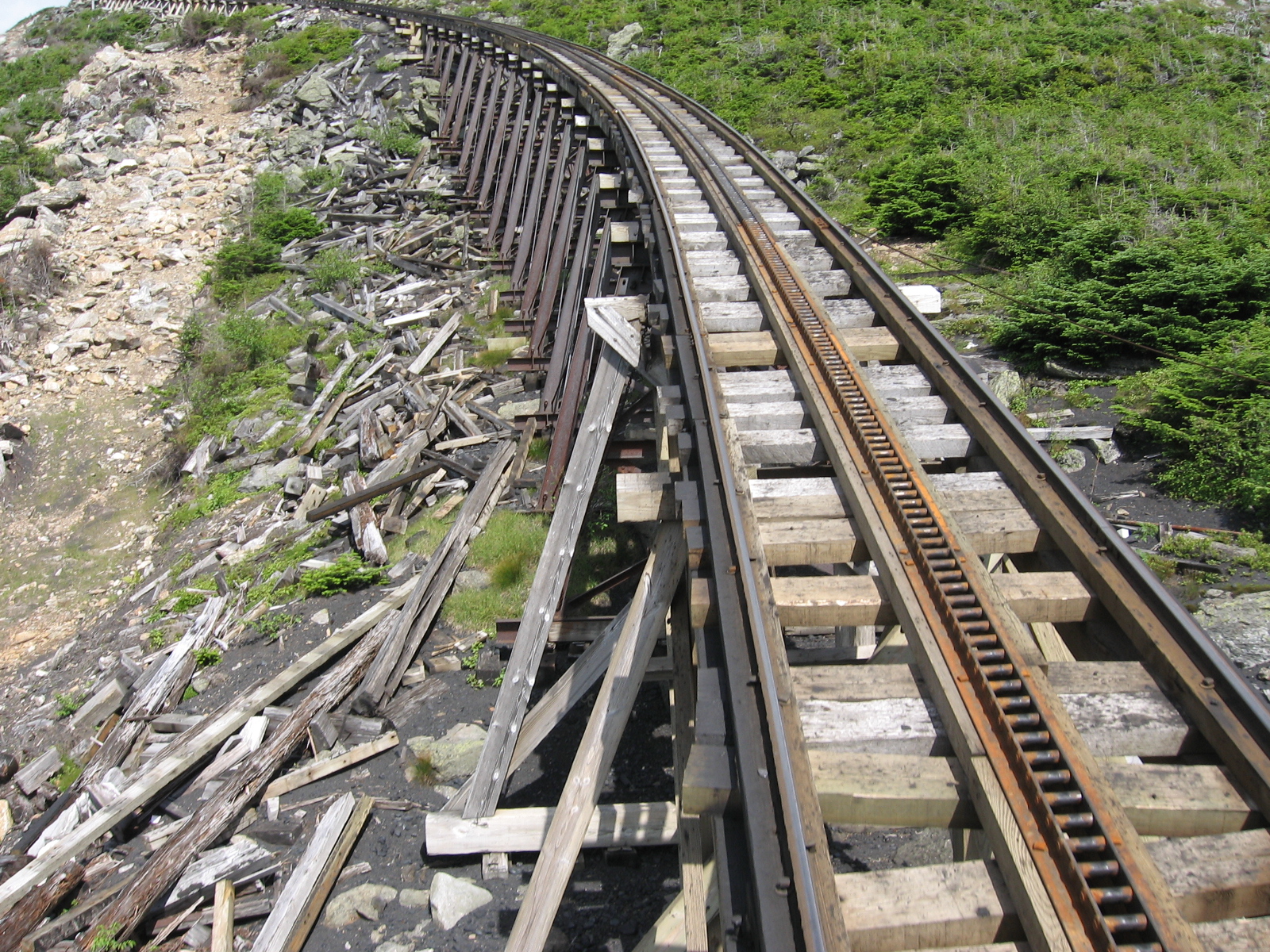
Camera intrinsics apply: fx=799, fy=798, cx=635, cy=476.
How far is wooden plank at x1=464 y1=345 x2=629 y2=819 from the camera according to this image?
16.3 ft

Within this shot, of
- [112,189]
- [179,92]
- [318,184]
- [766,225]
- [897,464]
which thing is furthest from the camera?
[179,92]

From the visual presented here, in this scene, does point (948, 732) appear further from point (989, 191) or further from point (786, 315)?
point (989, 191)

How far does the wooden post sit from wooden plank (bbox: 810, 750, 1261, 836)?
160 inches

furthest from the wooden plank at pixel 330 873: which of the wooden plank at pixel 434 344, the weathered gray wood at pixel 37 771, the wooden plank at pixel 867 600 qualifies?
the wooden plank at pixel 434 344

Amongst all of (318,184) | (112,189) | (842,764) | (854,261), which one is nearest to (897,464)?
(842,764)

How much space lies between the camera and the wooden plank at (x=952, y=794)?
2.51 meters

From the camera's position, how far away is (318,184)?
19.2 meters

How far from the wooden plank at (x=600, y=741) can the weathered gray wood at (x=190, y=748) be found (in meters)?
3.19

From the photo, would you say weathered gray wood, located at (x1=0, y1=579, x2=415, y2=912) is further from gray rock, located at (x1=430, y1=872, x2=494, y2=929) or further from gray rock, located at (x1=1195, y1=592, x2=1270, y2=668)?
gray rock, located at (x1=1195, y1=592, x2=1270, y2=668)

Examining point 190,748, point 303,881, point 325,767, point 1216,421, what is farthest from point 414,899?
point 1216,421

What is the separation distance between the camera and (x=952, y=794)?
262 cm

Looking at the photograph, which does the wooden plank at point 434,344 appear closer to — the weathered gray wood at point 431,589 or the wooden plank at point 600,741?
the weathered gray wood at point 431,589

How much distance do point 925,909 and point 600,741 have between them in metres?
2.16

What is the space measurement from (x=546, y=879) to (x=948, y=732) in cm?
216
